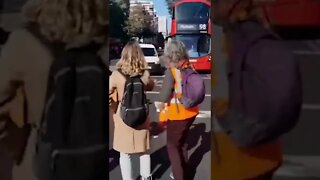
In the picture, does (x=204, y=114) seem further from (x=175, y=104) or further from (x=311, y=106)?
(x=311, y=106)

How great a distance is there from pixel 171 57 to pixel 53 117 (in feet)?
8.31

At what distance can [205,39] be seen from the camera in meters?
19.9

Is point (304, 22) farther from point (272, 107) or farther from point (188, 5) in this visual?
point (188, 5)

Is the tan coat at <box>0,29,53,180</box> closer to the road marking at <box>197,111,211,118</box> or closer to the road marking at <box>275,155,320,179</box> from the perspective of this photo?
the road marking at <box>275,155,320,179</box>

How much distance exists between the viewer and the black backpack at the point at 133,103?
460cm

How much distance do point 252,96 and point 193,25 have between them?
54.0ft

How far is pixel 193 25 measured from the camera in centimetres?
1878

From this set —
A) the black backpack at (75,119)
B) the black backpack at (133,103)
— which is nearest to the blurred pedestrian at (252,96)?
the black backpack at (75,119)

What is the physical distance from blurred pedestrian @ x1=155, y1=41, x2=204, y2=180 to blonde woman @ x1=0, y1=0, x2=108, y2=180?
2341 millimetres

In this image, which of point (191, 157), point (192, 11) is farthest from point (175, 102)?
point (192, 11)

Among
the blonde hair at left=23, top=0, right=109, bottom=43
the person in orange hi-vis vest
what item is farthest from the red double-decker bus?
the blonde hair at left=23, top=0, right=109, bottom=43

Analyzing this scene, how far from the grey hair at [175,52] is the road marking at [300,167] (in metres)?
2.47

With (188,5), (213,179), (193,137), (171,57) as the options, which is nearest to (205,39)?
(188,5)

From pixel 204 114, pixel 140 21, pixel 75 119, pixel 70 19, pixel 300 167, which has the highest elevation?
pixel 140 21
